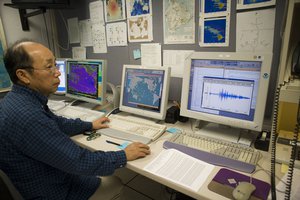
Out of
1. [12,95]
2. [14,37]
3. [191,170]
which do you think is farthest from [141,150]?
[14,37]

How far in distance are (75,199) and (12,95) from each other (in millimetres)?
604

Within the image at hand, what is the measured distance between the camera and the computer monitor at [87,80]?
5.47ft

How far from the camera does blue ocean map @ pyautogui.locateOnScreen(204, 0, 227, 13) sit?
1.33 m

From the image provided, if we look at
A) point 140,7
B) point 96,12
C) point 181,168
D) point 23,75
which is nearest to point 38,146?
point 23,75

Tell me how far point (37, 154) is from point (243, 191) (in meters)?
0.83

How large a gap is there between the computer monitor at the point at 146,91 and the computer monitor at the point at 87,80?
0.19 meters

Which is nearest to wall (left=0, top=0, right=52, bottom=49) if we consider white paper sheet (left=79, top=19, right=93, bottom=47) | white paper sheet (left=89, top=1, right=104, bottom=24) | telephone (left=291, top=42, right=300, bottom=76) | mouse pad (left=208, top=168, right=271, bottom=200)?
white paper sheet (left=79, top=19, right=93, bottom=47)

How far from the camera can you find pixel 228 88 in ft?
3.86

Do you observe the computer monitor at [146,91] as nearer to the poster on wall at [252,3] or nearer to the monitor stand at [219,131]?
the monitor stand at [219,131]

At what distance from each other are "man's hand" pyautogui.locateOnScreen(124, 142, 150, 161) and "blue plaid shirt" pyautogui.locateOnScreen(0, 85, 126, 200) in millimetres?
27

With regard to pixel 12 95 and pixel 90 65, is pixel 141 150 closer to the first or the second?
pixel 12 95

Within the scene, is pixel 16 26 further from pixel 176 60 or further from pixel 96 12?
pixel 176 60

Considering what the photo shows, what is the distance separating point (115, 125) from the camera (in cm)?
146

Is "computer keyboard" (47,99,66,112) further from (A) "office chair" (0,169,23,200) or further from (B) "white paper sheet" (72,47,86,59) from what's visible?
(A) "office chair" (0,169,23,200)
